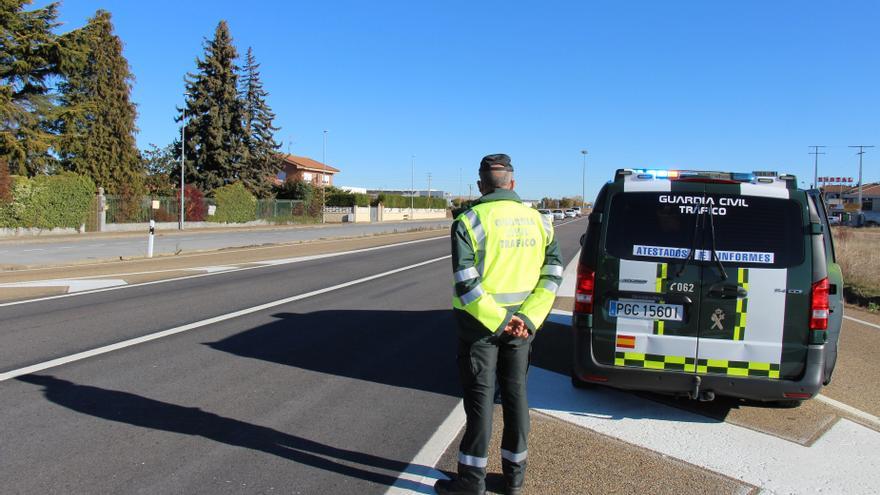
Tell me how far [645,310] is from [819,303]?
116cm

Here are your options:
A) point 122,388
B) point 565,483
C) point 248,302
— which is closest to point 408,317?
point 248,302

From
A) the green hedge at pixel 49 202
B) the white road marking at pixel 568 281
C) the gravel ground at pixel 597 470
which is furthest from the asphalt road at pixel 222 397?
the green hedge at pixel 49 202

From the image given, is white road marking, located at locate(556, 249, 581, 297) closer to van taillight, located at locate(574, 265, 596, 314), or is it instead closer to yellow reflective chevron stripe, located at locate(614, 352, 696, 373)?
van taillight, located at locate(574, 265, 596, 314)

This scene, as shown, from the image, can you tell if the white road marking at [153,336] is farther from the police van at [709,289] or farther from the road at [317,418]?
the police van at [709,289]

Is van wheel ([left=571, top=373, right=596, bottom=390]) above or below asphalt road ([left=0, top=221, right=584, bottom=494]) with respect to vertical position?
above

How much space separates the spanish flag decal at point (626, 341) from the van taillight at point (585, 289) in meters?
0.29

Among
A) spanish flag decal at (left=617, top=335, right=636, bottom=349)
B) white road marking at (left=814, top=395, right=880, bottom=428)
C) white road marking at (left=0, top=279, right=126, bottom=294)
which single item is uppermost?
A: spanish flag decal at (left=617, top=335, right=636, bottom=349)

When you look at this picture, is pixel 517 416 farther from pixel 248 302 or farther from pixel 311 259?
pixel 311 259

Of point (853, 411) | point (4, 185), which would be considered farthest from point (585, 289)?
point (4, 185)

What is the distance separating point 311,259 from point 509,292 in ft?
55.6

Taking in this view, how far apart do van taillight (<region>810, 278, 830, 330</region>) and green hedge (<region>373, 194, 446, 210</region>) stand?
7127 cm

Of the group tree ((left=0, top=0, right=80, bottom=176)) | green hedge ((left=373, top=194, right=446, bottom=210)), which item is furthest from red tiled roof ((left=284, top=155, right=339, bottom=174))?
tree ((left=0, top=0, right=80, bottom=176))

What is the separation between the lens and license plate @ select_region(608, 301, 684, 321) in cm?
474

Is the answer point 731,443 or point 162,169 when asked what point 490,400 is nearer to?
point 731,443
